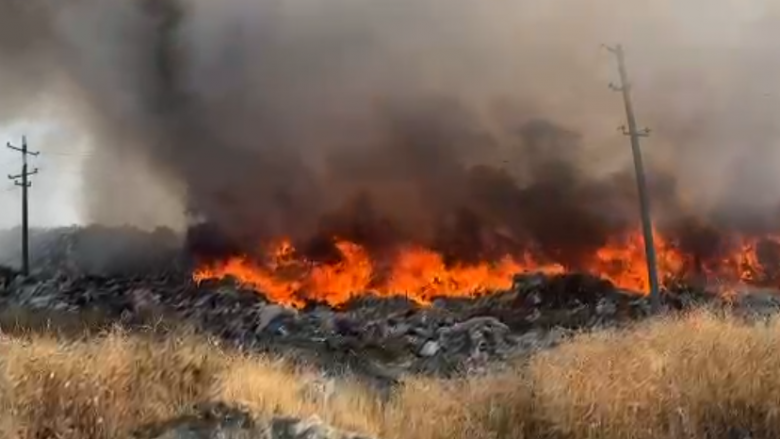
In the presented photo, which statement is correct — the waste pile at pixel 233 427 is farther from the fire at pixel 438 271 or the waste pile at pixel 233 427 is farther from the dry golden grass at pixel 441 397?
the fire at pixel 438 271

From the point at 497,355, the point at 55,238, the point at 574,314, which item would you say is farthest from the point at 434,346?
the point at 55,238

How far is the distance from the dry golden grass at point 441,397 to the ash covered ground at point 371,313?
4.60 m

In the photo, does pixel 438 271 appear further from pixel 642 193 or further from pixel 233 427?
pixel 233 427

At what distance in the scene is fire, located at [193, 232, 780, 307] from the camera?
83.0 feet

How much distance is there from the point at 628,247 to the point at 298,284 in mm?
10903

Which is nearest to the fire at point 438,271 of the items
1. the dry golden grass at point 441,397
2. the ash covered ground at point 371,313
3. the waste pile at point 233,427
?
the ash covered ground at point 371,313

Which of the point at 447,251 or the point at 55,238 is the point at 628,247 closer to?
the point at 447,251

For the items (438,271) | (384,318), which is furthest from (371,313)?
(438,271)

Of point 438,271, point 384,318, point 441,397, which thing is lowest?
point 384,318

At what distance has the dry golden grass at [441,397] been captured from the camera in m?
6.60

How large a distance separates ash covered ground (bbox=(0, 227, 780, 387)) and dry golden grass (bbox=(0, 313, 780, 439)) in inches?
181

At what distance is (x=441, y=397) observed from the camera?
965 centimetres

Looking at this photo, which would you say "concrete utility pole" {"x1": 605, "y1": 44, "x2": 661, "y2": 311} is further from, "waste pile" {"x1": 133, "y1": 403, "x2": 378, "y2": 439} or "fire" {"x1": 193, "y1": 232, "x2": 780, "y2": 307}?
"waste pile" {"x1": 133, "y1": 403, "x2": 378, "y2": 439}

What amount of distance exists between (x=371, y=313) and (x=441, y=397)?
12.6 metres
